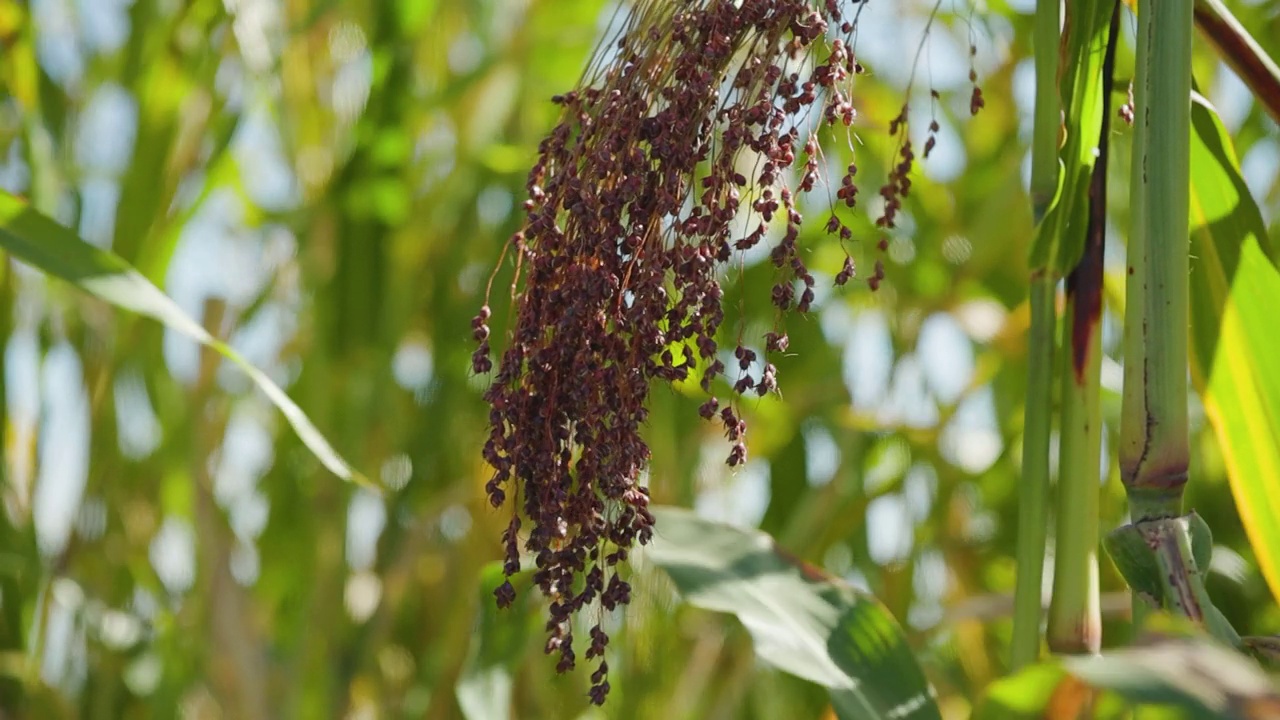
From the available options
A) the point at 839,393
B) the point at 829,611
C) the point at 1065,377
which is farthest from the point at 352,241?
the point at 1065,377

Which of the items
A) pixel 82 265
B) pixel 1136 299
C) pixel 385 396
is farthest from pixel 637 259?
pixel 385 396

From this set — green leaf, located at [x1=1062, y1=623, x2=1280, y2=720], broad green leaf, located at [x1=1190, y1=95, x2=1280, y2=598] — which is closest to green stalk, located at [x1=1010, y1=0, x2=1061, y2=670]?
broad green leaf, located at [x1=1190, y1=95, x2=1280, y2=598]

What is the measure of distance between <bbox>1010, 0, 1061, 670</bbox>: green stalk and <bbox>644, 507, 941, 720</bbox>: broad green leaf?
3.4 inches

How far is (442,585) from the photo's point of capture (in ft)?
4.92

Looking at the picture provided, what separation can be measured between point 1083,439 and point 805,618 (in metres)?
0.23

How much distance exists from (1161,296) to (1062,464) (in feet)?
0.39

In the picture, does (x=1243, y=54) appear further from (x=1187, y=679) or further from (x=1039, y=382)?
(x=1187, y=679)

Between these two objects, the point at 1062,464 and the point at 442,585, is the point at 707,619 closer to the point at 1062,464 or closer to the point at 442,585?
the point at 442,585

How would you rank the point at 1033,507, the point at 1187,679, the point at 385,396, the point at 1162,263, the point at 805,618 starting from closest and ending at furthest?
the point at 1187,679, the point at 1162,263, the point at 1033,507, the point at 805,618, the point at 385,396

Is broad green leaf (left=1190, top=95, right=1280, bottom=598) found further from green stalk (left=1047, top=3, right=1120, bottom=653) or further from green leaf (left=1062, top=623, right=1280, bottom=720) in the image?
green leaf (left=1062, top=623, right=1280, bottom=720)

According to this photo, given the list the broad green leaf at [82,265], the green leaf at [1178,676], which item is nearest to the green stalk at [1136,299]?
the green leaf at [1178,676]

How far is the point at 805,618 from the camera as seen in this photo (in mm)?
767

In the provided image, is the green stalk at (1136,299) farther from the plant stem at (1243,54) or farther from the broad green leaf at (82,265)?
the broad green leaf at (82,265)

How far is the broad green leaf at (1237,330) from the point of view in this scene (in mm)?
719
